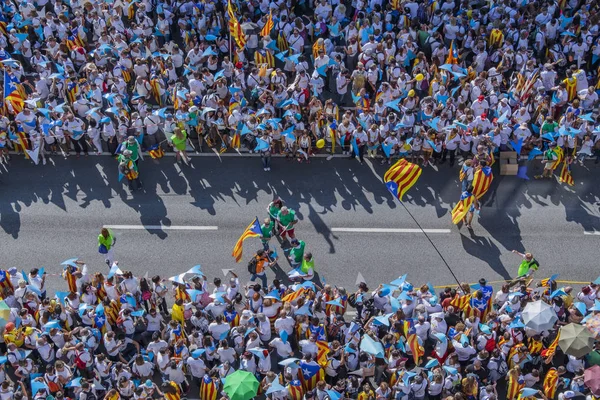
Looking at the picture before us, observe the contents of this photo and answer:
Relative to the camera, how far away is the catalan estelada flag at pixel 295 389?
1647 centimetres

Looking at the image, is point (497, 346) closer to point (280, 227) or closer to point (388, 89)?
point (280, 227)

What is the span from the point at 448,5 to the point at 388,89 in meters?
4.96

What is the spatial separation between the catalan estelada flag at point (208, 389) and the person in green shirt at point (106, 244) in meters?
4.80

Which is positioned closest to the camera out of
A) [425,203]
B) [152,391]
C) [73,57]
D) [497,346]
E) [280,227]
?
[152,391]

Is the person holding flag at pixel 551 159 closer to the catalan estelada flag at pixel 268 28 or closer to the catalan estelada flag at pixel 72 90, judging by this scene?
the catalan estelada flag at pixel 268 28

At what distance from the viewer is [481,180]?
21547 mm

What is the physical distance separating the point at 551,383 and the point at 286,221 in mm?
7562

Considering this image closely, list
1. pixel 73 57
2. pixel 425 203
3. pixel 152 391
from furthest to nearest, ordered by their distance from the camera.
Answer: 1. pixel 73 57
2. pixel 425 203
3. pixel 152 391

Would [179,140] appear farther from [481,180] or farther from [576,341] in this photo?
[576,341]

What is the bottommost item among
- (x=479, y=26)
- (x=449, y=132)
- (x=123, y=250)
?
(x=123, y=250)

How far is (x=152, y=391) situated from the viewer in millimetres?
16500


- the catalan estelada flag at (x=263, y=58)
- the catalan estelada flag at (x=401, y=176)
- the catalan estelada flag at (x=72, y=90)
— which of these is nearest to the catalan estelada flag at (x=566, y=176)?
the catalan estelada flag at (x=401, y=176)

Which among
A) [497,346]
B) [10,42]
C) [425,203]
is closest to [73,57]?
[10,42]

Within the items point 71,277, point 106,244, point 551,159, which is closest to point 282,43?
point 551,159
